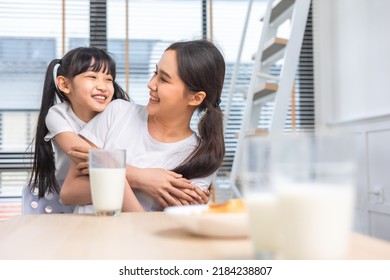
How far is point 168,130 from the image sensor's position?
134 cm

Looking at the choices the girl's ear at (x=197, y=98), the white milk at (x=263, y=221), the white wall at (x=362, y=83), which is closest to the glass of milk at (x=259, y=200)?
the white milk at (x=263, y=221)

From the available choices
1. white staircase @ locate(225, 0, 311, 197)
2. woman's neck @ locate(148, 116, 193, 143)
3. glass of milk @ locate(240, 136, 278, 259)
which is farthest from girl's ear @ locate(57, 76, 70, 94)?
glass of milk @ locate(240, 136, 278, 259)

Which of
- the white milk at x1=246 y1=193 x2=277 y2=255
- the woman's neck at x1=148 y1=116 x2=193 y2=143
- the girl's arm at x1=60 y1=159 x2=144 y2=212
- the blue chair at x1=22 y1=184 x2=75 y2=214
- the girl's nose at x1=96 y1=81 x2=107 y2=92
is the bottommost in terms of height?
the blue chair at x1=22 y1=184 x2=75 y2=214

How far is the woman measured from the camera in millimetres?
1263

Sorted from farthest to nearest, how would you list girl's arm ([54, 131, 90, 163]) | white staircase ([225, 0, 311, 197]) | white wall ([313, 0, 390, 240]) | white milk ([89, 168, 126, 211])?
1. white wall ([313, 0, 390, 240])
2. white staircase ([225, 0, 311, 197])
3. girl's arm ([54, 131, 90, 163])
4. white milk ([89, 168, 126, 211])

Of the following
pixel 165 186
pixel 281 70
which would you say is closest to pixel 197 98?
pixel 165 186

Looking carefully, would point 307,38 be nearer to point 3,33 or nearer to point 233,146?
point 233,146

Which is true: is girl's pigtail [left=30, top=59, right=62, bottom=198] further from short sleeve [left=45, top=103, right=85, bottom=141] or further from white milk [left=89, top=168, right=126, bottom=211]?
white milk [left=89, top=168, right=126, bottom=211]

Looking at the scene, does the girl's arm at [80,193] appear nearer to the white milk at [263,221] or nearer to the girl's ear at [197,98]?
the girl's ear at [197,98]

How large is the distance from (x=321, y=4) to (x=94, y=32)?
54.9 inches

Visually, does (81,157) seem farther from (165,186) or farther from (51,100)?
(51,100)

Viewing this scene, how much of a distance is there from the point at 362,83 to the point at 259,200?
240 cm
